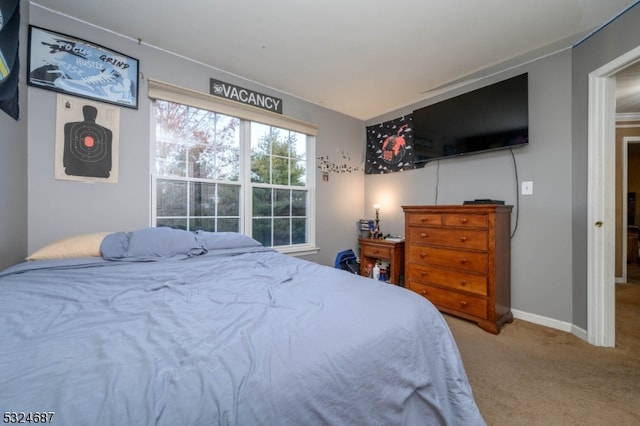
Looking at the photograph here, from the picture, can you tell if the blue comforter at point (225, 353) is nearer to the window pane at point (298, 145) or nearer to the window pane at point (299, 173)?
the window pane at point (299, 173)

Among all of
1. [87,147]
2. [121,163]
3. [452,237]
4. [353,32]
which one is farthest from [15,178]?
[452,237]

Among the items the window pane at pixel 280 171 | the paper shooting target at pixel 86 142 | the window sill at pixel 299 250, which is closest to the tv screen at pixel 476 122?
the window pane at pixel 280 171

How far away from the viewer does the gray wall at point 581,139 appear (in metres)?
1.90

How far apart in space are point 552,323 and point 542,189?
1.21 meters

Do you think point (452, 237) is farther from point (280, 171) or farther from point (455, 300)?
point (280, 171)

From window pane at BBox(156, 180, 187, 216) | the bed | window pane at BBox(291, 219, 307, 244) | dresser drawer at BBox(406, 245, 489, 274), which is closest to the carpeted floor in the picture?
dresser drawer at BBox(406, 245, 489, 274)

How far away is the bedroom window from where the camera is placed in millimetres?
2350

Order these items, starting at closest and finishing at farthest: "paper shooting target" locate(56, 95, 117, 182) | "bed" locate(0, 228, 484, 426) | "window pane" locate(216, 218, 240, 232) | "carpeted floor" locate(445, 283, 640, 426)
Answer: "bed" locate(0, 228, 484, 426) → "carpeted floor" locate(445, 283, 640, 426) → "paper shooting target" locate(56, 95, 117, 182) → "window pane" locate(216, 218, 240, 232)

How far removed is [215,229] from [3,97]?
160 cm

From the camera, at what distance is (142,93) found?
2.19 meters

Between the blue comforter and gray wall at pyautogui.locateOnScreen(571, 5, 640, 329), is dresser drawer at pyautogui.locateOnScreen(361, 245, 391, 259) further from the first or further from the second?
the blue comforter

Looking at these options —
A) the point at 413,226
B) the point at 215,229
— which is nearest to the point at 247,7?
the point at 215,229

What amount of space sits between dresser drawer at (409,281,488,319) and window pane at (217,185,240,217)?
2092mm

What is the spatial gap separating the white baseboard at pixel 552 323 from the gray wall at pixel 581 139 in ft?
0.18
